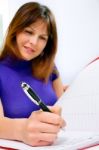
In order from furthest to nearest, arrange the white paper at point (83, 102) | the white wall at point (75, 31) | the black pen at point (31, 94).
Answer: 1. the white wall at point (75, 31)
2. the white paper at point (83, 102)
3. the black pen at point (31, 94)

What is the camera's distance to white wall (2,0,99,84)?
1570mm

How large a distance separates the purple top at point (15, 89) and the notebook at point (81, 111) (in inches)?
4.2

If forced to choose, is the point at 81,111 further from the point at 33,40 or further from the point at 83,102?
the point at 33,40

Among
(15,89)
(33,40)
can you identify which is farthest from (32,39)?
(15,89)

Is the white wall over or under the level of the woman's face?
under

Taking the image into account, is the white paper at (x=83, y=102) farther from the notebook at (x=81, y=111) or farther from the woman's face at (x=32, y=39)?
the woman's face at (x=32, y=39)

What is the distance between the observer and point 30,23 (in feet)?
2.84

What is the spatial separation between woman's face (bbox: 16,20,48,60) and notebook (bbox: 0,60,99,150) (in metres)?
0.15

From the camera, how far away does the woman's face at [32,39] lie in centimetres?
87

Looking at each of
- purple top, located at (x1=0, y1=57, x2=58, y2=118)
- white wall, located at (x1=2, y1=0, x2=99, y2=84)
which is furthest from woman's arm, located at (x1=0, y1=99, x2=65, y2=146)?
white wall, located at (x1=2, y1=0, x2=99, y2=84)

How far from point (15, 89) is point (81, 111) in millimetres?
211

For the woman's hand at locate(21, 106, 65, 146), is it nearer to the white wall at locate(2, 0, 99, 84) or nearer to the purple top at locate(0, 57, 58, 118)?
the purple top at locate(0, 57, 58, 118)

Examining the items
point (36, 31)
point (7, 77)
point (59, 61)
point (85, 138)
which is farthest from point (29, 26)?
point (59, 61)

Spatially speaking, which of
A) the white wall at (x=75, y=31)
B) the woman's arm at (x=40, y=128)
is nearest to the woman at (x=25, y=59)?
the woman's arm at (x=40, y=128)
